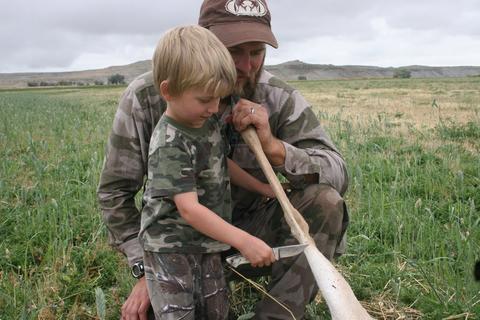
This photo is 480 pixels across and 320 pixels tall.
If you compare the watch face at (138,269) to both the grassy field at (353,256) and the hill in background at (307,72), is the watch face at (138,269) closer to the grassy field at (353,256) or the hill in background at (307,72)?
the grassy field at (353,256)

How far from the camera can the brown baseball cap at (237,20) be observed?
2264mm

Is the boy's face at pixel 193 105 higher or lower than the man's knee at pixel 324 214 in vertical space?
higher

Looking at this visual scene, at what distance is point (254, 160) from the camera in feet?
8.43

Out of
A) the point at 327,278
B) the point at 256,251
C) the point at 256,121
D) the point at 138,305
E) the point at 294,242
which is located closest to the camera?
the point at 327,278

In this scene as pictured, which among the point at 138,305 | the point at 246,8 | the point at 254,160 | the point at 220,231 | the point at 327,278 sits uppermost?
the point at 246,8

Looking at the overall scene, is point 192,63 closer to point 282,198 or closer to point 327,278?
point 282,198

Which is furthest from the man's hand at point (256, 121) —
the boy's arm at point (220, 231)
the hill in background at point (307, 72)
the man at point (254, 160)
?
the hill in background at point (307, 72)

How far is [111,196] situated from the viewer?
2424mm

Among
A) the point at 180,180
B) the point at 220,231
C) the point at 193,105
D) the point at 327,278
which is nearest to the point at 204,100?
the point at 193,105

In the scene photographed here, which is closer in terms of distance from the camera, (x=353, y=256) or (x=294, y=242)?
(x=294, y=242)

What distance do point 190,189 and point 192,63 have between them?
1.44ft

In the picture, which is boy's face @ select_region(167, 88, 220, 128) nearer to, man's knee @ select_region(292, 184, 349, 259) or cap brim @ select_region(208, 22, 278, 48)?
cap brim @ select_region(208, 22, 278, 48)

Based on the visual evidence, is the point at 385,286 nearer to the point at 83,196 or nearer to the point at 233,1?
the point at 233,1

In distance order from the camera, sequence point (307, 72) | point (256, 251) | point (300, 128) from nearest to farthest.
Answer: point (256, 251), point (300, 128), point (307, 72)
